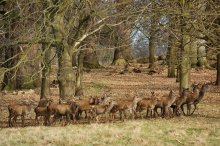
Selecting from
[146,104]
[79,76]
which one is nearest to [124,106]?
[146,104]

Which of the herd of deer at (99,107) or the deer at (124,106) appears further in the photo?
the deer at (124,106)

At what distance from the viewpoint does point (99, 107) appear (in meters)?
14.6

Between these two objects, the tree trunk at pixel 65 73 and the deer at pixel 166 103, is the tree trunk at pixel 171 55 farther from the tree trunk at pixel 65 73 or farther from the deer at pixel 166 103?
the tree trunk at pixel 65 73

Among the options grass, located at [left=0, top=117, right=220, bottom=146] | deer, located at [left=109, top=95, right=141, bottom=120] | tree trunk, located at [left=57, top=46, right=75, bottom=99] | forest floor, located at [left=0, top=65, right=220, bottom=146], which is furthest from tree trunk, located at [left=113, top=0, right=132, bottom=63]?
grass, located at [left=0, top=117, right=220, bottom=146]

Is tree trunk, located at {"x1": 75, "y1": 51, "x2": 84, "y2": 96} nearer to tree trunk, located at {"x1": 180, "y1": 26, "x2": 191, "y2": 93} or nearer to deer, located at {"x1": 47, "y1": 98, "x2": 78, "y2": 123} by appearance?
tree trunk, located at {"x1": 180, "y1": 26, "x2": 191, "y2": 93}

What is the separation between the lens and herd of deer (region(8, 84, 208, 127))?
14391mm

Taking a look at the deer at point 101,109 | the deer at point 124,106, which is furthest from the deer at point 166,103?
the deer at point 101,109

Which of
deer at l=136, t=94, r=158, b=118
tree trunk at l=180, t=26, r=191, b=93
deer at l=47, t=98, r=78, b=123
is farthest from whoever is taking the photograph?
tree trunk at l=180, t=26, r=191, b=93

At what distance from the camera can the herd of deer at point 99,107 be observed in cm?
1439

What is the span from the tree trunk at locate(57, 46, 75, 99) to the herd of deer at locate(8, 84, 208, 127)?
1800mm

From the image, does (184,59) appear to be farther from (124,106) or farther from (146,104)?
(124,106)

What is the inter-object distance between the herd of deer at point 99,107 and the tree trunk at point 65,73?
180cm

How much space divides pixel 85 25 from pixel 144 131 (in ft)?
19.4

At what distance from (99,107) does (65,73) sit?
279cm
